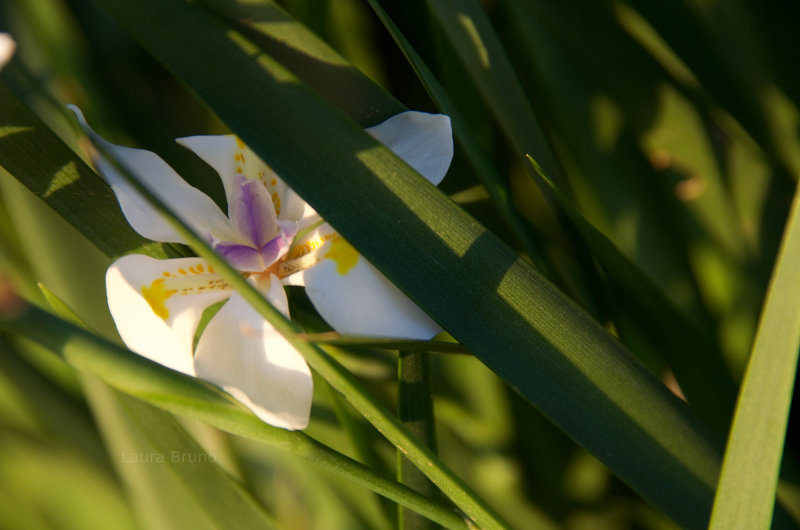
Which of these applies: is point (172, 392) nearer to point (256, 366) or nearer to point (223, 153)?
point (256, 366)

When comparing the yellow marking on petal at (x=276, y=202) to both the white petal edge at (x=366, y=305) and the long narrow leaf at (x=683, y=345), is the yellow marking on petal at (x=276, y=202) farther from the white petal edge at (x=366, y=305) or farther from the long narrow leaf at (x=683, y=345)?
the long narrow leaf at (x=683, y=345)

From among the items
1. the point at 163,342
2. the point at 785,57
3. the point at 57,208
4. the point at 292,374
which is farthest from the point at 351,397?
the point at 785,57

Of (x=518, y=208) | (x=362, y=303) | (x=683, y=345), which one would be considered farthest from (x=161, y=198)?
(x=683, y=345)

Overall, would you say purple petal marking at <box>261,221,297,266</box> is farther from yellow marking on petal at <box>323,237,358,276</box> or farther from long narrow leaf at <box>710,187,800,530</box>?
long narrow leaf at <box>710,187,800,530</box>

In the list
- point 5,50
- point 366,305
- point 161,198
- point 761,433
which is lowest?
point 761,433

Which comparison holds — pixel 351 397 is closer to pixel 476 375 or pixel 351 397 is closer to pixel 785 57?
pixel 476 375

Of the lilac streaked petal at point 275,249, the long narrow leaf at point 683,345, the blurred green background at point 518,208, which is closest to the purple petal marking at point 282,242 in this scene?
the lilac streaked petal at point 275,249
